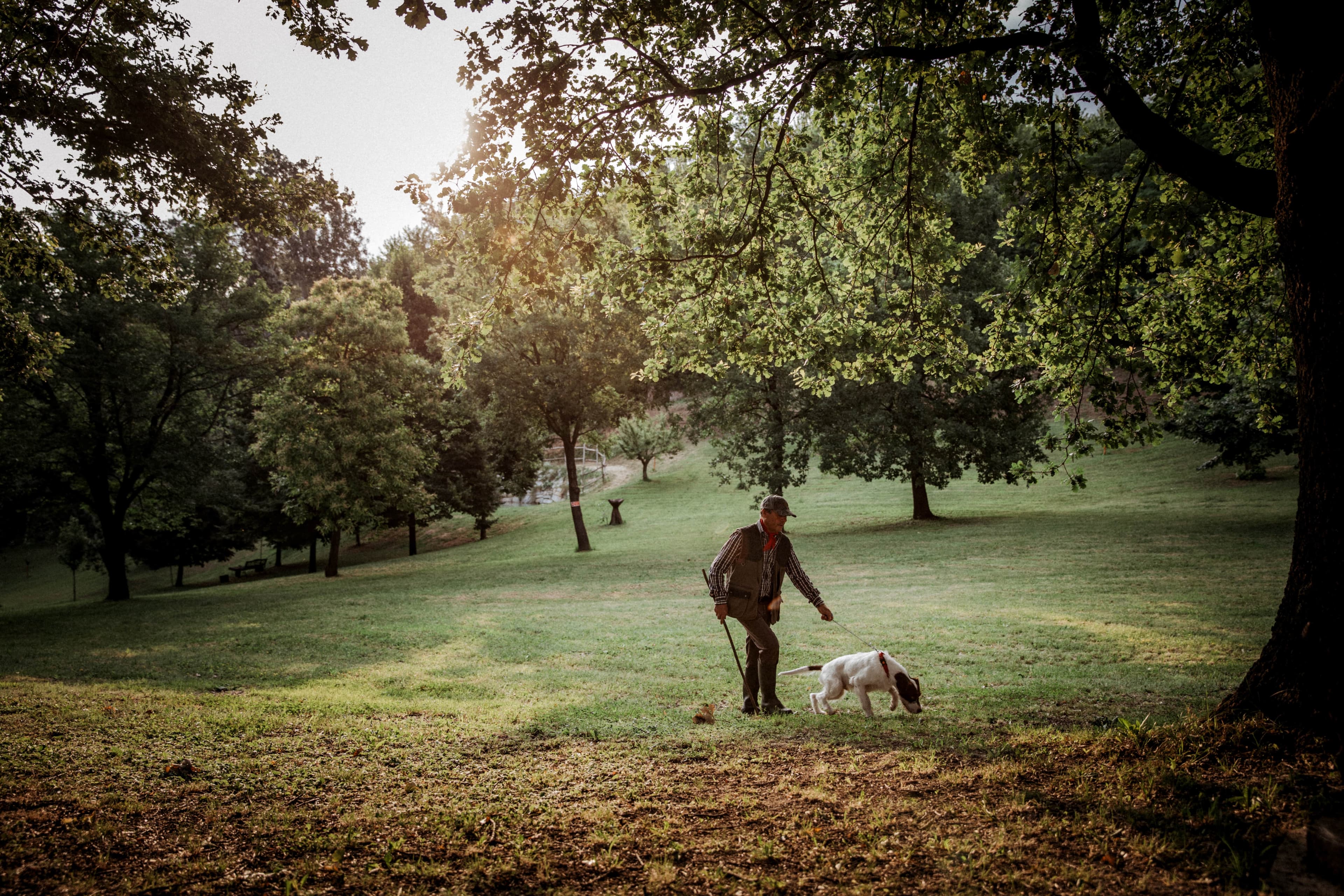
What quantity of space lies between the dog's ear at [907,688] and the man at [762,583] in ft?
3.16

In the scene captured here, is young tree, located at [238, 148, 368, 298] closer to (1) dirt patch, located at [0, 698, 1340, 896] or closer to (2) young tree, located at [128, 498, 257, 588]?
(2) young tree, located at [128, 498, 257, 588]

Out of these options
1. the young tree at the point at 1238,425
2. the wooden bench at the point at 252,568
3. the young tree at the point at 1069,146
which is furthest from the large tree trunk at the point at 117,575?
the young tree at the point at 1238,425

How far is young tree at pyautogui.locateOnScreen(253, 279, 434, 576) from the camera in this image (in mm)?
24219

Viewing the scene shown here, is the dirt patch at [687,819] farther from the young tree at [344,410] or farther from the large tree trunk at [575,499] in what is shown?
the large tree trunk at [575,499]

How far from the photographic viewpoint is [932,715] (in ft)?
22.4

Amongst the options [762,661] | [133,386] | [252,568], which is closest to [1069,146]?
[762,661]

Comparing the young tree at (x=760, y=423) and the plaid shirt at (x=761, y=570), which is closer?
the plaid shirt at (x=761, y=570)

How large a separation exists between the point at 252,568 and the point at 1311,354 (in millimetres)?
47920

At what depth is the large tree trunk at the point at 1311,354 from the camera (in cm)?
434

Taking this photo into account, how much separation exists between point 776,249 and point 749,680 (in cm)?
557

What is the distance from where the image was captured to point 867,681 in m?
6.79

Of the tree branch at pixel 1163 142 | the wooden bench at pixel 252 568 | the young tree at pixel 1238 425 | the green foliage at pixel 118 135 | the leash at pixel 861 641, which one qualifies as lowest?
the wooden bench at pixel 252 568

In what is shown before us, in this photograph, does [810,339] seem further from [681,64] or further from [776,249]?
[681,64]

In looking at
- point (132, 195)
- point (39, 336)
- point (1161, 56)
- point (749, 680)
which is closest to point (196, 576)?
point (39, 336)
